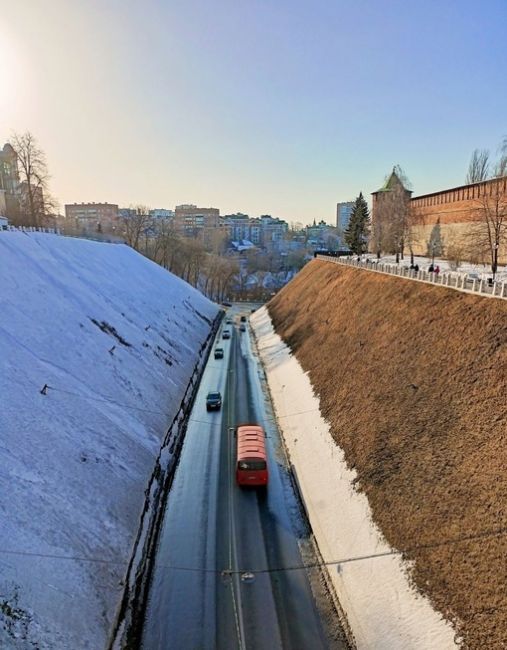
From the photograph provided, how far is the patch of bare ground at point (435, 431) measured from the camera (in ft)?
34.2

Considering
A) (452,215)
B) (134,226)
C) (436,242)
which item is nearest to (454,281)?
(452,215)

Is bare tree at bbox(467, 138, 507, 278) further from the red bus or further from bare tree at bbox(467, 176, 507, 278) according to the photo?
the red bus

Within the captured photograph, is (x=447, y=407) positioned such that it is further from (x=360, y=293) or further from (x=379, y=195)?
(x=379, y=195)

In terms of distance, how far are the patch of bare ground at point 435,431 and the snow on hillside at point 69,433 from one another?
809 cm

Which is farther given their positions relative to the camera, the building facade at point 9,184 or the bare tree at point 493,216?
the building facade at point 9,184

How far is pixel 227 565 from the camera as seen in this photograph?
1330cm

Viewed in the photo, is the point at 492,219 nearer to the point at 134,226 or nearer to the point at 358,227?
the point at 358,227

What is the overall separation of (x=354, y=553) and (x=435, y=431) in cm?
477

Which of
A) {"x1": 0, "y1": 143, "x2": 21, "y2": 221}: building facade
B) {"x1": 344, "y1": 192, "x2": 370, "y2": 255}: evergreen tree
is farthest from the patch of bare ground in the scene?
{"x1": 344, "y1": 192, "x2": 370, "y2": 255}: evergreen tree

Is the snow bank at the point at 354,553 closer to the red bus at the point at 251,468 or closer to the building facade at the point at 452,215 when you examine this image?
the red bus at the point at 251,468

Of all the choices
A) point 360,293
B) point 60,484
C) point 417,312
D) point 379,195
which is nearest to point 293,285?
point 379,195

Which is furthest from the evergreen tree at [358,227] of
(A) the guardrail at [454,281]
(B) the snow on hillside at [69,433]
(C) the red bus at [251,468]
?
(C) the red bus at [251,468]

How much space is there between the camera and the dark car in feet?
83.9

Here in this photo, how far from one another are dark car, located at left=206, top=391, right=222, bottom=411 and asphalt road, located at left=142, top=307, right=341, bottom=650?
3.87 meters
